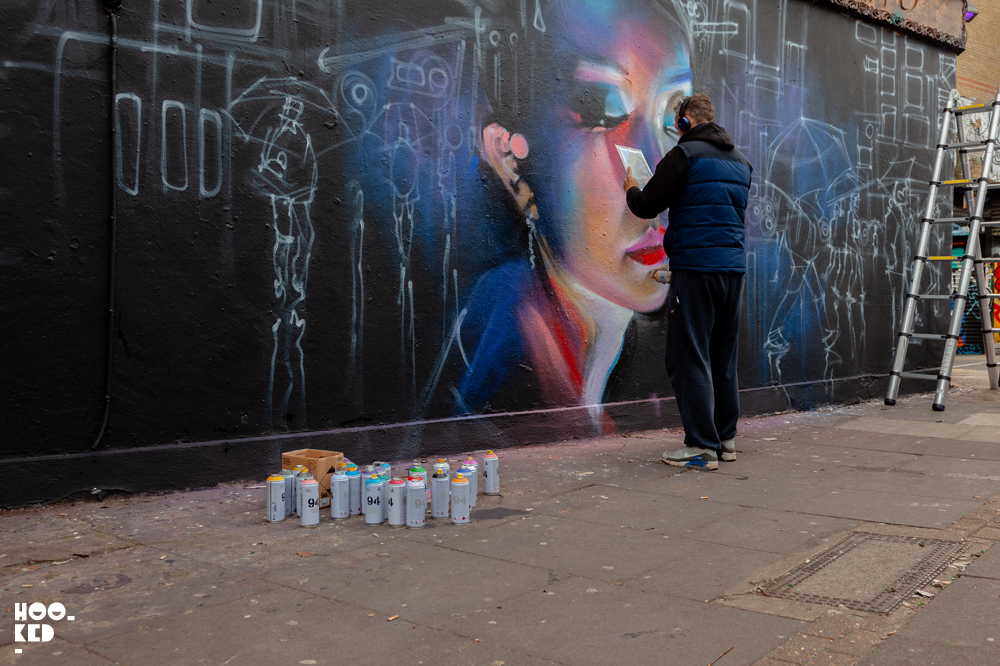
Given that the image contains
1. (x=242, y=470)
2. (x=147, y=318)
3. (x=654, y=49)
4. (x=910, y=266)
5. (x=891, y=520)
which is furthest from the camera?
(x=910, y=266)

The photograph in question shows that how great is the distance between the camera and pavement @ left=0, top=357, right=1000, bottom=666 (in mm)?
2594

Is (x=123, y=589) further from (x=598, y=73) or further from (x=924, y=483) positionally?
(x=598, y=73)

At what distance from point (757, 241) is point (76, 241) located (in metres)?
5.96

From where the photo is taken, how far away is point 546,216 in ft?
21.1

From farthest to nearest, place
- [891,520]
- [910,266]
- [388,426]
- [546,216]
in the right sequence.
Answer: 1. [910,266]
2. [546,216]
3. [388,426]
4. [891,520]

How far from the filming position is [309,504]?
13.2 feet

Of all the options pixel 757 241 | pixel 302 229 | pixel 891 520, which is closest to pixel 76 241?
pixel 302 229

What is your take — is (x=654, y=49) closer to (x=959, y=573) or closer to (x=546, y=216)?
(x=546, y=216)

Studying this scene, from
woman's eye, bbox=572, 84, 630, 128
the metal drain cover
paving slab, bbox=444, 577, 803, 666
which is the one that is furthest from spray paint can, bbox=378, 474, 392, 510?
woman's eye, bbox=572, 84, 630, 128

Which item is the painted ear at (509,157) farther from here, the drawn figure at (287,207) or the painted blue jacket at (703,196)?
the drawn figure at (287,207)

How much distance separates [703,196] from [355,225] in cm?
226

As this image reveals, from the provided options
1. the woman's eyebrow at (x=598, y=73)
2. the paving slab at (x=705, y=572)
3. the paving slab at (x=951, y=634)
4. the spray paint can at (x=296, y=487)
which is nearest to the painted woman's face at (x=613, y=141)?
the woman's eyebrow at (x=598, y=73)

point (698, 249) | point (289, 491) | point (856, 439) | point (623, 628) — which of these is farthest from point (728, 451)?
point (623, 628)

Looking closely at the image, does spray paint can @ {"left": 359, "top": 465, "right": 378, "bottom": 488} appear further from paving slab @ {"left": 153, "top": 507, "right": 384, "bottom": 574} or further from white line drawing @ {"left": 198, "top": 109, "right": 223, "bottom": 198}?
white line drawing @ {"left": 198, "top": 109, "right": 223, "bottom": 198}
